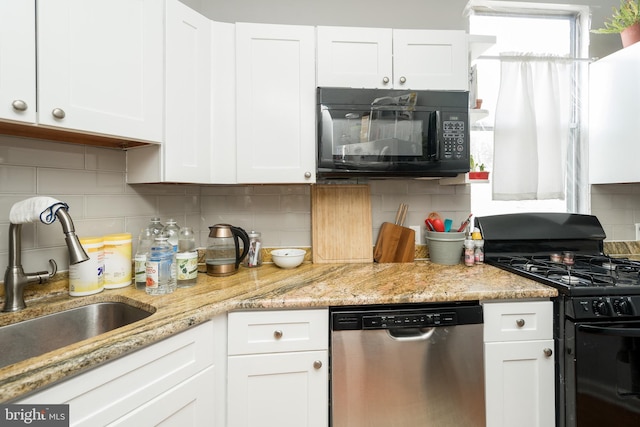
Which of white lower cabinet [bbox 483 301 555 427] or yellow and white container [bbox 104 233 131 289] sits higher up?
yellow and white container [bbox 104 233 131 289]

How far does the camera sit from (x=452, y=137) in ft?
4.93

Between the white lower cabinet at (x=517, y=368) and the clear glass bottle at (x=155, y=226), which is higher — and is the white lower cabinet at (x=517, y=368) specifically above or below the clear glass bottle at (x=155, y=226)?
below

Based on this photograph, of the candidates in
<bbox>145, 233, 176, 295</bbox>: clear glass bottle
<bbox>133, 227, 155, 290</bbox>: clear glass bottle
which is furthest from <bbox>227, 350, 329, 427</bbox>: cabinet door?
<bbox>133, 227, 155, 290</bbox>: clear glass bottle

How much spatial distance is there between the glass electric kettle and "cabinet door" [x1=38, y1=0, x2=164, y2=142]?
0.51 m

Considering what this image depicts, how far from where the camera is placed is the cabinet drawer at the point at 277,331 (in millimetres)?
1160

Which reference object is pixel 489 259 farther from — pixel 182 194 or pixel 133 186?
pixel 133 186

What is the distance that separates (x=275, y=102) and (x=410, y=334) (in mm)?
1234

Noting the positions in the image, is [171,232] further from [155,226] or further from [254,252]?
[254,252]

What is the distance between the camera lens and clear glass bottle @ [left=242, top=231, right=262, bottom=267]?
5.62ft

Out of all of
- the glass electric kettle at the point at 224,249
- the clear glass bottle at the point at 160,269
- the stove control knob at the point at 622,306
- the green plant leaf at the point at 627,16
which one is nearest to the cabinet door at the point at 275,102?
the glass electric kettle at the point at 224,249

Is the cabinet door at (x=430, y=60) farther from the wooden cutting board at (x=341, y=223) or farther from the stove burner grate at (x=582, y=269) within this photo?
the stove burner grate at (x=582, y=269)

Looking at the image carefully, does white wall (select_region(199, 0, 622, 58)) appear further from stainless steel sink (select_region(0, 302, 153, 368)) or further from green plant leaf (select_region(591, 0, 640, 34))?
stainless steel sink (select_region(0, 302, 153, 368))

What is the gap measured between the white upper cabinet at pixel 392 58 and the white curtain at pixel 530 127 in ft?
1.63

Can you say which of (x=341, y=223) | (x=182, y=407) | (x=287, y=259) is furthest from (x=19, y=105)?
(x=341, y=223)
